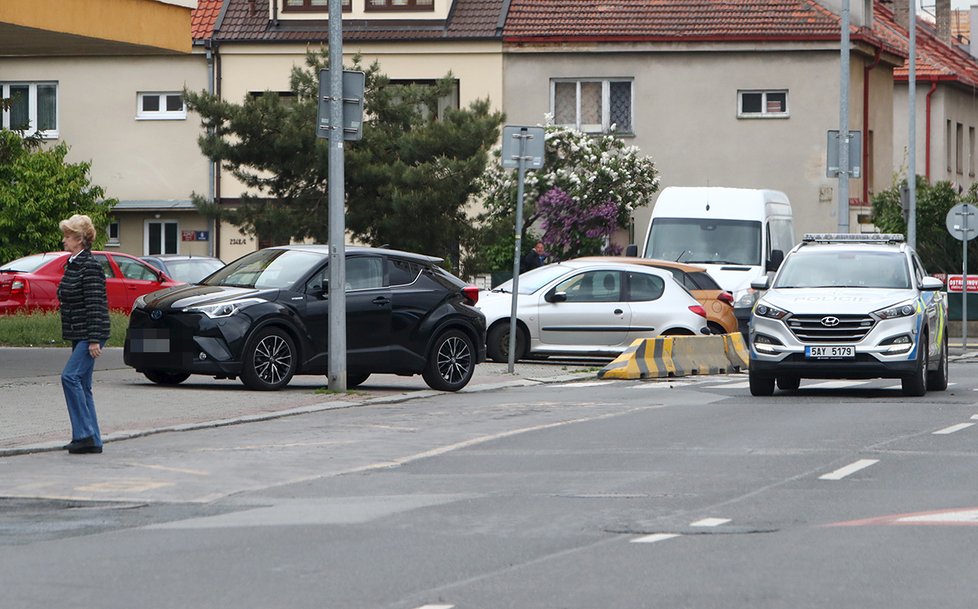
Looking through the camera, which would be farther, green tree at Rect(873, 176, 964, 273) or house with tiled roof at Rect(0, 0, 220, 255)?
house with tiled roof at Rect(0, 0, 220, 255)

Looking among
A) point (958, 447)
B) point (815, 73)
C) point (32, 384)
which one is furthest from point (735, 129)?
point (958, 447)

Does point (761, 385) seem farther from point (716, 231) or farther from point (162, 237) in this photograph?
point (162, 237)

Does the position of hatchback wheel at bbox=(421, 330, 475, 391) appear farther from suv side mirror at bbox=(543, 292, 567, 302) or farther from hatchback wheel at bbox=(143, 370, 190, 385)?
suv side mirror at bbox=(543, 292, 567, 302)

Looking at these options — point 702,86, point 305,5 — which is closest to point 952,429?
point 702,86

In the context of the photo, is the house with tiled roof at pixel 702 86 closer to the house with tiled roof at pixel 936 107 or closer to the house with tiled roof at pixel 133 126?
the house with tiled roof at pixel 133 126

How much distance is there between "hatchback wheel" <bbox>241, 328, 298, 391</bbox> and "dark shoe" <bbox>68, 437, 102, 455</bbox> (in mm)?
5274

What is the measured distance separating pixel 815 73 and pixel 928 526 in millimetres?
34248

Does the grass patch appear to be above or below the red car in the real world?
below

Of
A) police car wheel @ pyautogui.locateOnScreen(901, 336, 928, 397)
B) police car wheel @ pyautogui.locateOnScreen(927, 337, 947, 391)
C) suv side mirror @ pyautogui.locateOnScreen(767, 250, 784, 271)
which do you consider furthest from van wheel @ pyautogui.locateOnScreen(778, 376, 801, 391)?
suv side mirror @ pyautogui.locateOnScreen(767, 250, 784, 271)

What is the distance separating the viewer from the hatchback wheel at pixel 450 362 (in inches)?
792

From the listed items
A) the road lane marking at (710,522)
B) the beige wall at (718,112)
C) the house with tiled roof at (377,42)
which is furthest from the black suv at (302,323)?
the beige wall at (718,112)

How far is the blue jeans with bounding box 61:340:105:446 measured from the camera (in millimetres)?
13336

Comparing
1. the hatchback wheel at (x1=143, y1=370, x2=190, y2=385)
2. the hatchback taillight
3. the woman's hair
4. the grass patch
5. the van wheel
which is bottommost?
the van wheel

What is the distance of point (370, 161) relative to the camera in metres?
32.7
